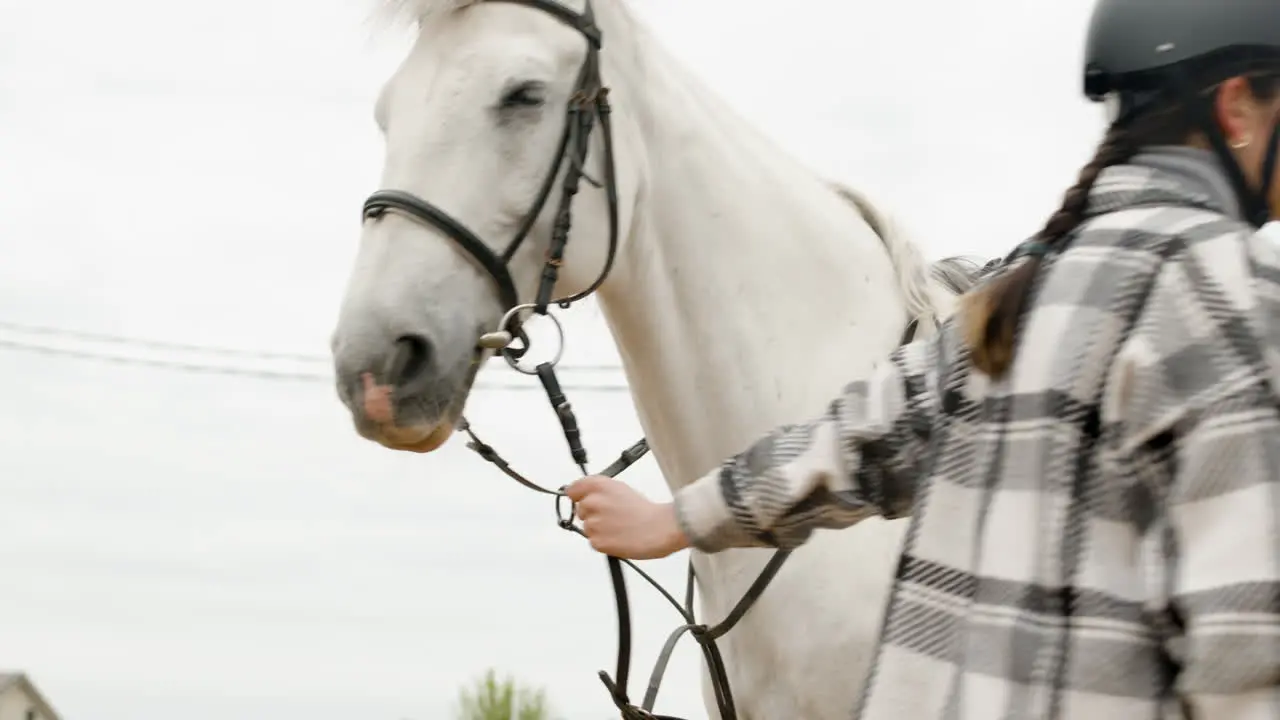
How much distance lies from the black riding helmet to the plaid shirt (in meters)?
0.06

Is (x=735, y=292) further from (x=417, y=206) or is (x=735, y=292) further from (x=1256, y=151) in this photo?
(x=1256, y=151)

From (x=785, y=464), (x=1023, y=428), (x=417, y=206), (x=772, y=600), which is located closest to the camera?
(x=1023, y=428)

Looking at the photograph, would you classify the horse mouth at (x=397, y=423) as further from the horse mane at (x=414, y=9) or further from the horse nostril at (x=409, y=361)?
the horse mane at (x=414, y=9)

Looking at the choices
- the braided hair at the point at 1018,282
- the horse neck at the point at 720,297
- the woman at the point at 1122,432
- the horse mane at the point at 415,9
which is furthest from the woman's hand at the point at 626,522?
the horse mane at the point at 415,9

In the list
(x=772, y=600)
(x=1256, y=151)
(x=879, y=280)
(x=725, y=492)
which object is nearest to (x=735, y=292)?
(x=879, y=280)

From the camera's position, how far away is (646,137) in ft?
10.6

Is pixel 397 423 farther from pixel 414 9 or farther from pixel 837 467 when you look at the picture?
pixel 837 467

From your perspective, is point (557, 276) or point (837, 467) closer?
point (837, 467)

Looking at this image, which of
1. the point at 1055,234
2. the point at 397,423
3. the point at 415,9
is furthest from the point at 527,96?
the point at 1055,234

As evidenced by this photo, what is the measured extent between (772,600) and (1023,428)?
145cm

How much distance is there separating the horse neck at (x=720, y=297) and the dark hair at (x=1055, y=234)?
4.64ft

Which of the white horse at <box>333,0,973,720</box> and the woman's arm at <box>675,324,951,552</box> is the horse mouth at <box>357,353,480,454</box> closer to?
the white horse at <box>333,0,973,720</box>

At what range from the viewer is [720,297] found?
3.14 meters

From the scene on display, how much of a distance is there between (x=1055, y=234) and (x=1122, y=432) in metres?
0.25
